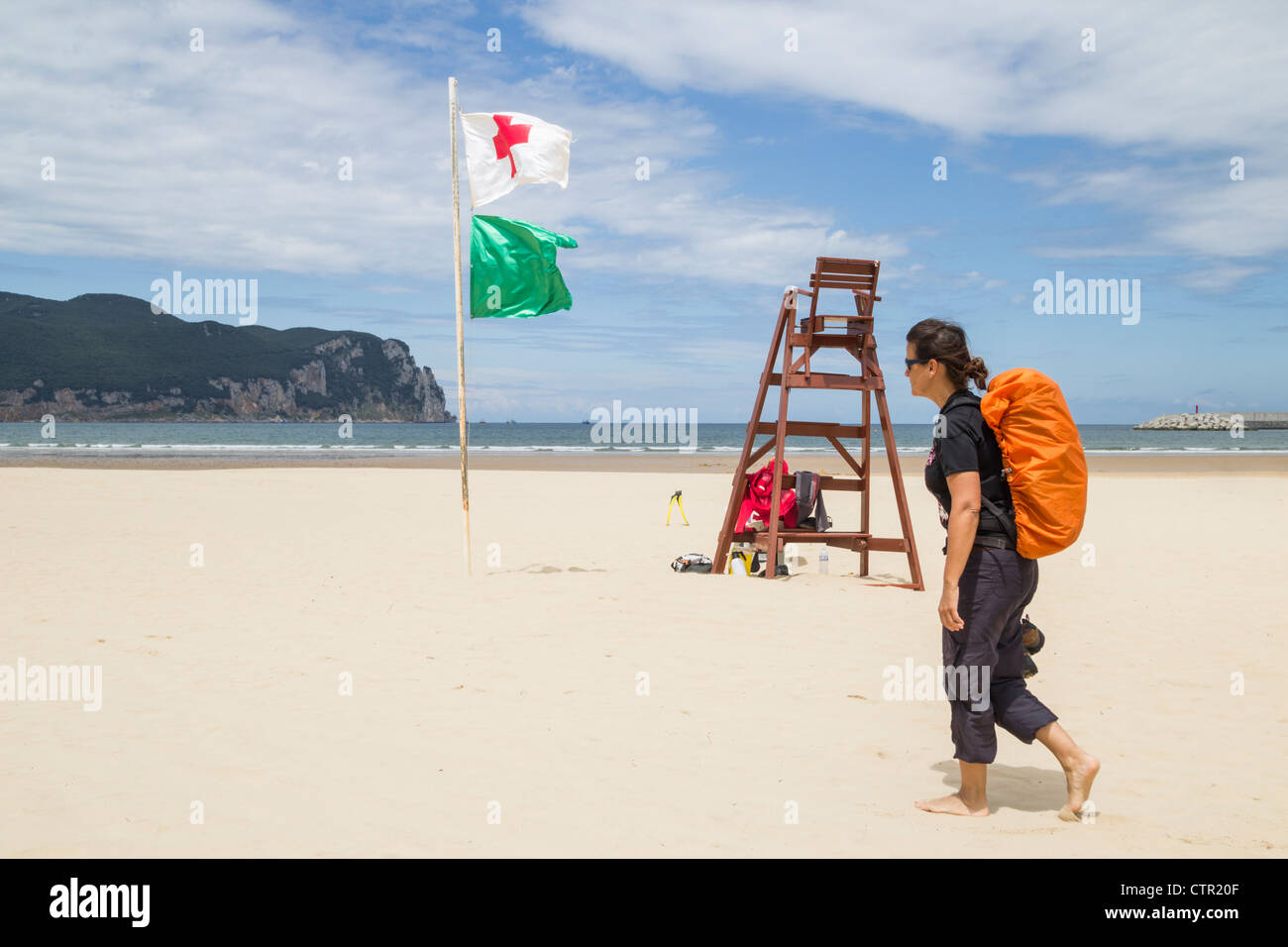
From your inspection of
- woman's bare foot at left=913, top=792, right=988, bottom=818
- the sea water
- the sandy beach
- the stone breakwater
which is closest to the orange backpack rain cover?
woman's bare foot at left=913, top=792, right=988, bottom=818

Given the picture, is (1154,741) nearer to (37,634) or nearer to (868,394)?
(868,394)

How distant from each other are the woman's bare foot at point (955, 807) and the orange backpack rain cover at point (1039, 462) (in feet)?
3.73

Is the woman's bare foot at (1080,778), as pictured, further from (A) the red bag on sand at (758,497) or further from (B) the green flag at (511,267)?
(B) the green flag at (511,267)

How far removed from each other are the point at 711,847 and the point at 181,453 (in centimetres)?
4143

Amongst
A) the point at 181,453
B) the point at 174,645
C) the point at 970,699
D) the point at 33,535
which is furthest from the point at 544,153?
the point at 181,453

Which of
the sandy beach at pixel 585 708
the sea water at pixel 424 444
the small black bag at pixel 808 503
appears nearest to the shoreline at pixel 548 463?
the sea water at pixel 424 444

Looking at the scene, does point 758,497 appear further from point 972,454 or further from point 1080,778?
point 972,454

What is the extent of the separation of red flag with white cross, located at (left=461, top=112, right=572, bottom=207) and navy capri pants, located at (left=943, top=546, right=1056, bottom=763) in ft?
23.3

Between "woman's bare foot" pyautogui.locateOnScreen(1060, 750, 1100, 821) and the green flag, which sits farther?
the green flag

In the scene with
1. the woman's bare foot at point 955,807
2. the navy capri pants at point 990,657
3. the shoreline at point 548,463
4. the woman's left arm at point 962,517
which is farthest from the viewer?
the shoreline at point 548,463

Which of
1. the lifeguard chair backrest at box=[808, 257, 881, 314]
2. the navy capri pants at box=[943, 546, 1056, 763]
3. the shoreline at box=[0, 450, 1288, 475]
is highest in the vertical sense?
the lifeguard chair backrest at box=[808, 257, 881, 314]

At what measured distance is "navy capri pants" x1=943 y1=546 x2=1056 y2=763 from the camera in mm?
3449

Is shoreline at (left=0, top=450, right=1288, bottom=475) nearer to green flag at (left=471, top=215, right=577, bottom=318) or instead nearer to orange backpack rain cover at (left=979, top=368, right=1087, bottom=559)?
green flag at (left=471, top=215, right=577, bottom=318)

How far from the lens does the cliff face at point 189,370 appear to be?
13024 centimetres
